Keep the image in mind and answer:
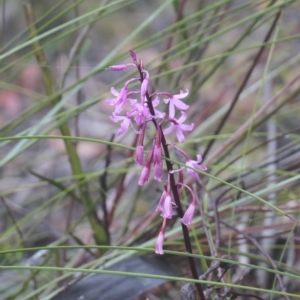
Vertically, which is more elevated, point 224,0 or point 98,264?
point 224,0

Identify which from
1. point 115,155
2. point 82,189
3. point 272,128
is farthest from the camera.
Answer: point 115,155

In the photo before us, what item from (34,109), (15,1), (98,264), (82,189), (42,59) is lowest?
(98,264)

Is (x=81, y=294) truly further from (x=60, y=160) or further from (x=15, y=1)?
(x=15, y=1)

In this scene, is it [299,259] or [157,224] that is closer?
[157,224]

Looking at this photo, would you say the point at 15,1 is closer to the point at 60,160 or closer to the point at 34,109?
the point at 60,160

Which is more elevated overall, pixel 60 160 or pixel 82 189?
pixel 60 160

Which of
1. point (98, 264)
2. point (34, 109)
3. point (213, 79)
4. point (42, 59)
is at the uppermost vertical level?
point (213, 79)

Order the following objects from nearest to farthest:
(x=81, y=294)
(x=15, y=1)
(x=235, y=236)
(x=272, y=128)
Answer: (x=81, y=294)
(x=235, y=236)
(x=272, y=128)
(x=15, y=1)

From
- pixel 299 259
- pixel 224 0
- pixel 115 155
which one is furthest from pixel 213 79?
pixel 224 0

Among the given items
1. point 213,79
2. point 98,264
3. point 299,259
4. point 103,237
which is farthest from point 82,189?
point 213,79
